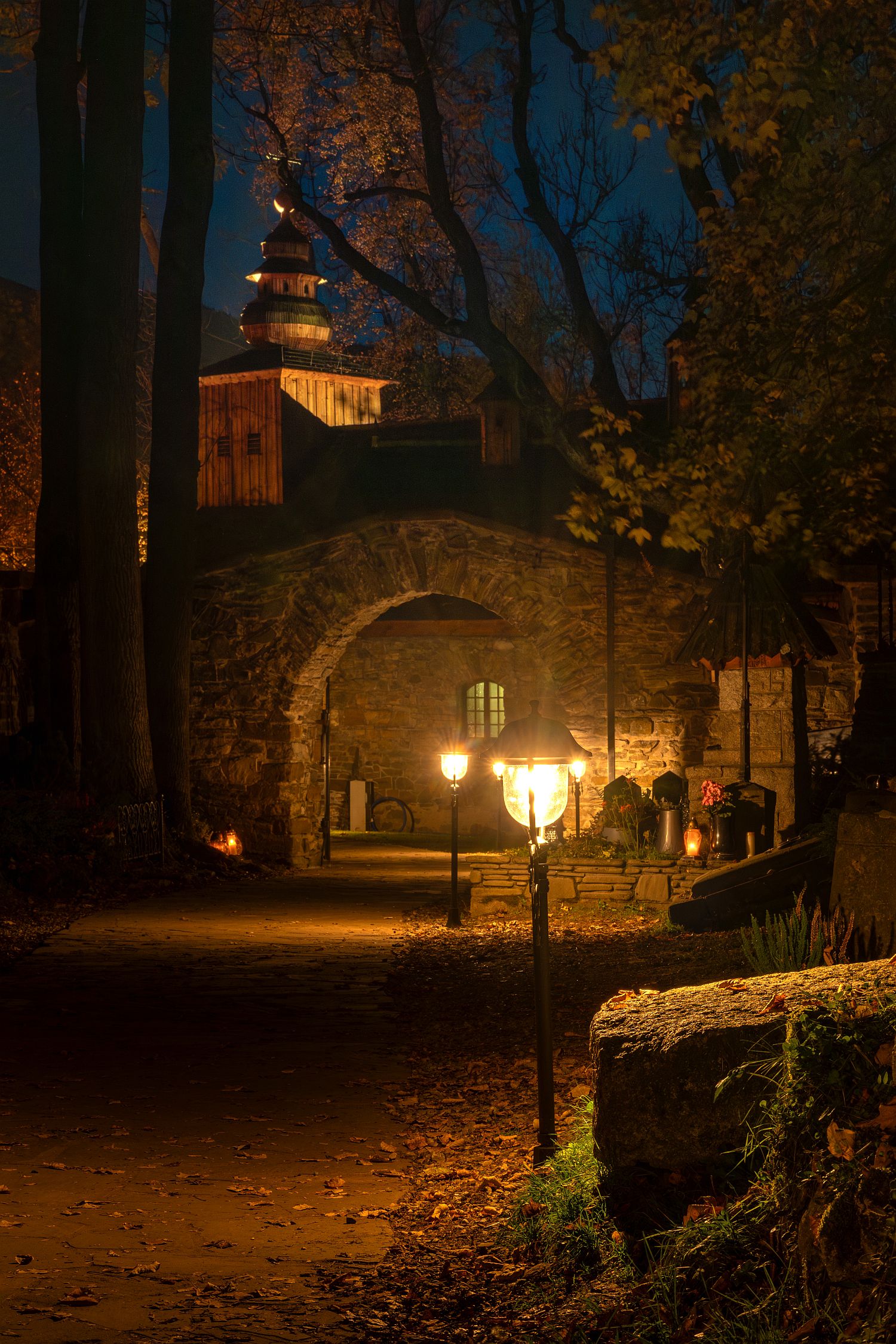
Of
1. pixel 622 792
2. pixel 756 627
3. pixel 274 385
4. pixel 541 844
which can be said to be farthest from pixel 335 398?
pixel 541 844

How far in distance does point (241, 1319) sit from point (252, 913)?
9.69 metres

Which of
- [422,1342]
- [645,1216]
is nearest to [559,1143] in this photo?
[645,1216]

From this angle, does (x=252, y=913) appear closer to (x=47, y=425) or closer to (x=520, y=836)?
(x=47, y=425)

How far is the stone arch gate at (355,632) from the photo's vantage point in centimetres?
1758

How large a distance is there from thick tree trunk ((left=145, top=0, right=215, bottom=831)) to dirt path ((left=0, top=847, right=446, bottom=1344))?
7171mm

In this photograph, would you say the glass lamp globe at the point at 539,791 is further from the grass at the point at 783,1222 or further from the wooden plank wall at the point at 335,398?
the wooden plank wall at the point at 335,398

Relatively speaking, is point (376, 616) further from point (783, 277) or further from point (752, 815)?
point (783, 277)

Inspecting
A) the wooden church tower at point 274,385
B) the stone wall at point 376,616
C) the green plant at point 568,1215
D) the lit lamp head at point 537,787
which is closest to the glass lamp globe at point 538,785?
the lit lamp head at point 537,787

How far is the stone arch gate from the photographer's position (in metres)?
17.6

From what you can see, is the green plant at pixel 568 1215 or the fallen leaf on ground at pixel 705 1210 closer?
the fallen leaf on ground at pixel 705 1210

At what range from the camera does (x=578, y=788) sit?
17.6 metres

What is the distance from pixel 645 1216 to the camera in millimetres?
4074

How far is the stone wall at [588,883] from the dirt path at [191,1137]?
2.69 meters

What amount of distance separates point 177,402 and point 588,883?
354 inches
